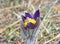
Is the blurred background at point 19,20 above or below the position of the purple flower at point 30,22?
below

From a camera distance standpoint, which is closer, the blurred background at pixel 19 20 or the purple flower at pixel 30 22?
the purple flower at pixel 30 22

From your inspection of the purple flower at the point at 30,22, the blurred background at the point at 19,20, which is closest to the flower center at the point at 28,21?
the purple flower at the point at 30,22

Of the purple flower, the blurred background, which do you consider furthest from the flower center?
the blurred background

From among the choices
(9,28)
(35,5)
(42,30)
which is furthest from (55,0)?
(9,28)

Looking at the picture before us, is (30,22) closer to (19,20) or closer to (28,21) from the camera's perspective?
(28,21)

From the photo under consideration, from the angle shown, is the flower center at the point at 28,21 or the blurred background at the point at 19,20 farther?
the blurred background at the point at 19,20

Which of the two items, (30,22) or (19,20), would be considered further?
(19,20)

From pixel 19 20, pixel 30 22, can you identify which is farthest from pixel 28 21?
pixel 19 20

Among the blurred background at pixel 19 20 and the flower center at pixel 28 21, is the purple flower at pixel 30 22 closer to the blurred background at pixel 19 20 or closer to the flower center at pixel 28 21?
the flower center at pixel 28 21

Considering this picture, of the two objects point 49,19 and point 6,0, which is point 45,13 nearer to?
point 49,19

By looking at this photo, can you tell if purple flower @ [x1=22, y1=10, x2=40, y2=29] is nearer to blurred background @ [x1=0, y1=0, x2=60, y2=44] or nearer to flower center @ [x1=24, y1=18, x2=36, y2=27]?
flower center @ [x1=24, y1=18, x2=36, y2=27]
